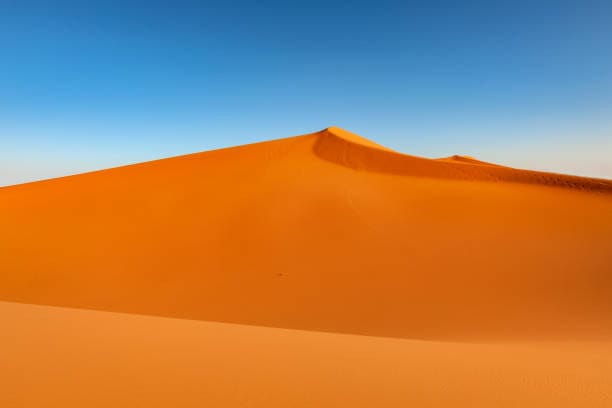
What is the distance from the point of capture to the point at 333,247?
10.3m

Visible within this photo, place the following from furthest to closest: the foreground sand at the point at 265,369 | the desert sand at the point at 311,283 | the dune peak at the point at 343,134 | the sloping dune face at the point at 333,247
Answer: the dune peak at the point at 343,134
the sloping dune face at the point at 333,247
the desert sand at the point at 311,283
the foreground sand at the point at 265,369

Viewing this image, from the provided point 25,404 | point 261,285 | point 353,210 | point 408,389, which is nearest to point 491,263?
point 353,210

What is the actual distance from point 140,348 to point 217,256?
639 cm

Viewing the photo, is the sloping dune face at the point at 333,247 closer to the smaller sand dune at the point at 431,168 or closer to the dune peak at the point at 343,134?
the smaller sand dune at the point at 431,168

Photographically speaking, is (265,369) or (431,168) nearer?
(265,369)

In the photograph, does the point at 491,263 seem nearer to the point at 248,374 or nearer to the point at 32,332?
the point at 248,374

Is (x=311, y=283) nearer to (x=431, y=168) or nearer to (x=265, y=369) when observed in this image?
(x=265, y=369)

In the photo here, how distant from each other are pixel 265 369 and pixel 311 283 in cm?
507

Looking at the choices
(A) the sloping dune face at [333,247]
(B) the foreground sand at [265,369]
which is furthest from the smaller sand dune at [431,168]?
(B) the foreground sand at [265,369]

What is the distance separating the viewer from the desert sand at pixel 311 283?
10.4ft

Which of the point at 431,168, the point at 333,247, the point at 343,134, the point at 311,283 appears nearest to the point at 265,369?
the point at 311,283

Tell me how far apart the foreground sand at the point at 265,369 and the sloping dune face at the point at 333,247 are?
6.35 ft

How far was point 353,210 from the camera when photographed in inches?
503

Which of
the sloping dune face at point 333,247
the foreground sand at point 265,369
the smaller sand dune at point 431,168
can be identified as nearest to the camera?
the foreground sand at point 265,369
